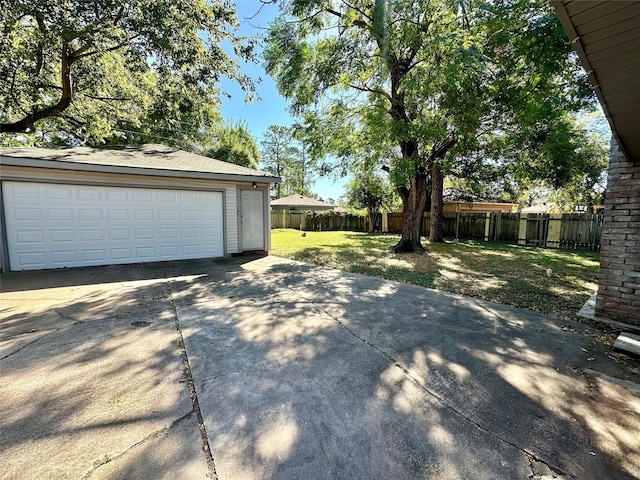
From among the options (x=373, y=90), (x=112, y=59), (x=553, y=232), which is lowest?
(x=553, y=232)

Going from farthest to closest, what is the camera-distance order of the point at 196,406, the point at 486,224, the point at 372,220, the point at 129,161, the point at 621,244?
the point at 372,220 → the point at 486,224 → the point at 129,161 → the point at 621,244 → the point at 196,406

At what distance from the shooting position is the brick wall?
352cm

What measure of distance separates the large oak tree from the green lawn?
188 centimetres

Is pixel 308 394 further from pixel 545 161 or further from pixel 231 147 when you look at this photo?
pixel 231 147

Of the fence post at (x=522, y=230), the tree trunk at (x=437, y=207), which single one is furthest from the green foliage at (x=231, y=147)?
the fence post at (x=522, y=230)

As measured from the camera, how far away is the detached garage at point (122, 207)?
20.2 ft

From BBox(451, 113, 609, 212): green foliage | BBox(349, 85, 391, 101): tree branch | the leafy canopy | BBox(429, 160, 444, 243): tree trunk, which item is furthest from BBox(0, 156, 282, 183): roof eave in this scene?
BBox(429, 160, 444, 243): tree trunk

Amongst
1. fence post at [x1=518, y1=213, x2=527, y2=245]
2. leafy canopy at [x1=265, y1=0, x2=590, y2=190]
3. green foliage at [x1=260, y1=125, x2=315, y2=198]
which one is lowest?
fence post at [x1=518, y1=213, x2=527, y2=245]

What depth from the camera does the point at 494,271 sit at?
7.12 metres

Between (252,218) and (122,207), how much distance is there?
11.1 ft

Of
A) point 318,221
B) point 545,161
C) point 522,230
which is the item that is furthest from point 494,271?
point 318,221

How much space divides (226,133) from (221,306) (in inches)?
761

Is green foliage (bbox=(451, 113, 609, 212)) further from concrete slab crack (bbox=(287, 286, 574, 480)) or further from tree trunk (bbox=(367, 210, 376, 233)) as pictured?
concrete slab crack (bbox=(287, 286, 574, 480))

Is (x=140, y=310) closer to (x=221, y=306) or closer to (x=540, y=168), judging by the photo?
(x=221, y=306)
